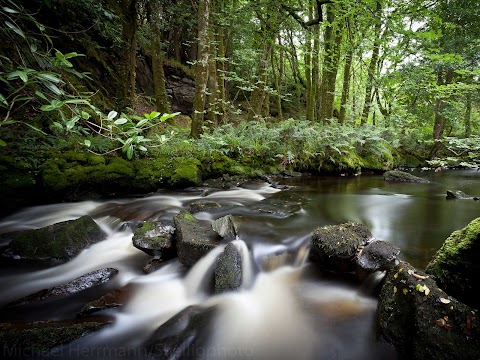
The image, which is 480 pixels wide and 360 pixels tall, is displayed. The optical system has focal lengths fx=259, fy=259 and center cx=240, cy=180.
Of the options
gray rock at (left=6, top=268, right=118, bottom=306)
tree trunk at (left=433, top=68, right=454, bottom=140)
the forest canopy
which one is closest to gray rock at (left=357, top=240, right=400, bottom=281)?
the forest canopy

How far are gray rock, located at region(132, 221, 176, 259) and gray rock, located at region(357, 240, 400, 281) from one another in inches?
108

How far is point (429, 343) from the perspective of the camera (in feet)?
6.81

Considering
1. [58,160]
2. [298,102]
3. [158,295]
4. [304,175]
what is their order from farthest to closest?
[298,102], [304,175], [58,160], [158,295]

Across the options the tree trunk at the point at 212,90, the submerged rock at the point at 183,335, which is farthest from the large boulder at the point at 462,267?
the tree trunk at the point at 212,90

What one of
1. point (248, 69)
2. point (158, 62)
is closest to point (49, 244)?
point (158, 62)

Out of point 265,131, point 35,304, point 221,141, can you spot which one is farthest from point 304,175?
point 35,304

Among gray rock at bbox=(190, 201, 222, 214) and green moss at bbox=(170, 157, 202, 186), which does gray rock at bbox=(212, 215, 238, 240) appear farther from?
green moss at bbox=(170, 157, 202, 186)

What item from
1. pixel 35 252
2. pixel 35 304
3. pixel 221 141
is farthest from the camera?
pixel 221 141

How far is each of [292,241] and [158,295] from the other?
7.57 feet

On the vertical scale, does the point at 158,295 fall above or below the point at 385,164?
below

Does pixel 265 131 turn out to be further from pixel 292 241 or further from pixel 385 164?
pixel 385 164

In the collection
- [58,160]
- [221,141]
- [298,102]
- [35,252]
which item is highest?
[298,102]

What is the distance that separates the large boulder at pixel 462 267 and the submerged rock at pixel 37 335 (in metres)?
3.43

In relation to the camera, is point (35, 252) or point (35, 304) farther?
point (35, 252)
